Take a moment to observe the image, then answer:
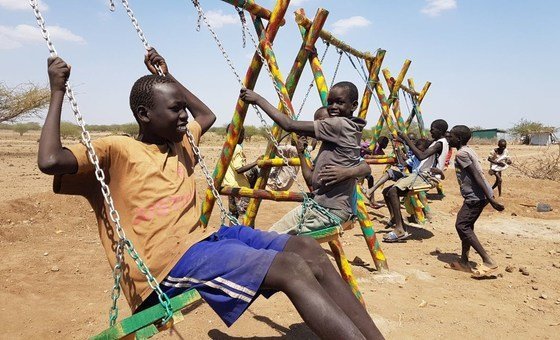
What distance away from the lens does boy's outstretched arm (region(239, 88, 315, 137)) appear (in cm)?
325

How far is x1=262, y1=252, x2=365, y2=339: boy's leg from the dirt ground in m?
1.48

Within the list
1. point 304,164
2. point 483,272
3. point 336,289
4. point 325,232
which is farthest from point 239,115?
point 483,272

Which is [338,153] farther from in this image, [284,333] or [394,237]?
[394,237]

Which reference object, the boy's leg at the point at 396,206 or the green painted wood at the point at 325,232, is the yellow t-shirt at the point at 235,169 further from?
the green painted wood at the point at 325,232

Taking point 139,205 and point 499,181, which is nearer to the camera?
point 139,205

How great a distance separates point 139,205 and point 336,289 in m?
1.12

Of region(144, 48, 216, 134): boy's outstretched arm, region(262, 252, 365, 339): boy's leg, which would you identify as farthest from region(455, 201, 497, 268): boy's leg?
region(262, 252, 365, 339): boy's leg

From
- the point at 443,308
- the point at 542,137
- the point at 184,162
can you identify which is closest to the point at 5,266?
the point at 184,162

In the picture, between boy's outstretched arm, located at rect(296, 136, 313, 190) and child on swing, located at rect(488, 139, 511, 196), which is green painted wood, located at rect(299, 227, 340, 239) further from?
child on swing, located at rect(488, 139, 511, 196)

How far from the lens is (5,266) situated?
4.55 m

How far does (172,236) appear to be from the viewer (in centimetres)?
207

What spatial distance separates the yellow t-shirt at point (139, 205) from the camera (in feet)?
6.59

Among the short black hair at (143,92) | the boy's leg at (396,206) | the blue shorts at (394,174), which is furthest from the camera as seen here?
the blue shorts at (394,174)

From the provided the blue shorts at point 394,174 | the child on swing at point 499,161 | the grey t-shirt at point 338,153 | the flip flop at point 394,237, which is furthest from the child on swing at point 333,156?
the child on swing at point 499,161
